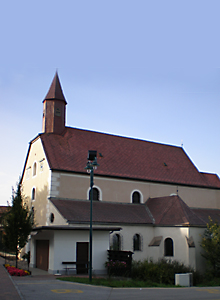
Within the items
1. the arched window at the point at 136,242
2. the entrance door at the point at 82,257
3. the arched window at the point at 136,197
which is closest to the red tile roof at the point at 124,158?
the arched window at the point at 136,197

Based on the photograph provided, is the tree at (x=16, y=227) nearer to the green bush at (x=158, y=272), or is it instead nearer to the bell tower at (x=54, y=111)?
the green bush at (x=158, y=272)

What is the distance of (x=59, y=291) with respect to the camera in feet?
43.3

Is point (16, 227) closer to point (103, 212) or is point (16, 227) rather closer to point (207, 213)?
point (103, 212)

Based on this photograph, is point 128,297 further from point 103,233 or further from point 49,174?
point 49,174

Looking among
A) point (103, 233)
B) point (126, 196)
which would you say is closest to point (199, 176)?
point (126, 196)

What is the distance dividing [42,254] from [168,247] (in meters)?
9.84

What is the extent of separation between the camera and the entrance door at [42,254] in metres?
23.2

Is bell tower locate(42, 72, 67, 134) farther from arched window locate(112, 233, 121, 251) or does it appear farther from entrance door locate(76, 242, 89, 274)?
entrance door locate(76, 242, 89, 274)

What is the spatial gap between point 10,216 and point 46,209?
4.25 m

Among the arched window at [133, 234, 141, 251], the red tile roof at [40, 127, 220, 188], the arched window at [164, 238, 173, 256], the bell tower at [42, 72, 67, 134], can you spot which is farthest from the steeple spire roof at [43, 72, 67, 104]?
the arched window at [164, 238, 173, 256]

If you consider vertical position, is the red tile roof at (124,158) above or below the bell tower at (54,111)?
below

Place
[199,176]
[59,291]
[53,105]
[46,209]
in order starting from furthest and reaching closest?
[199,176]
[53,105]
[46,209]
[59,291]

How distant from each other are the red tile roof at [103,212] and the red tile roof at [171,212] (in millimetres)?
824

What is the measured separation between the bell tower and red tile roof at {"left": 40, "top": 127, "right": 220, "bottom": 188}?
2.97 feet
